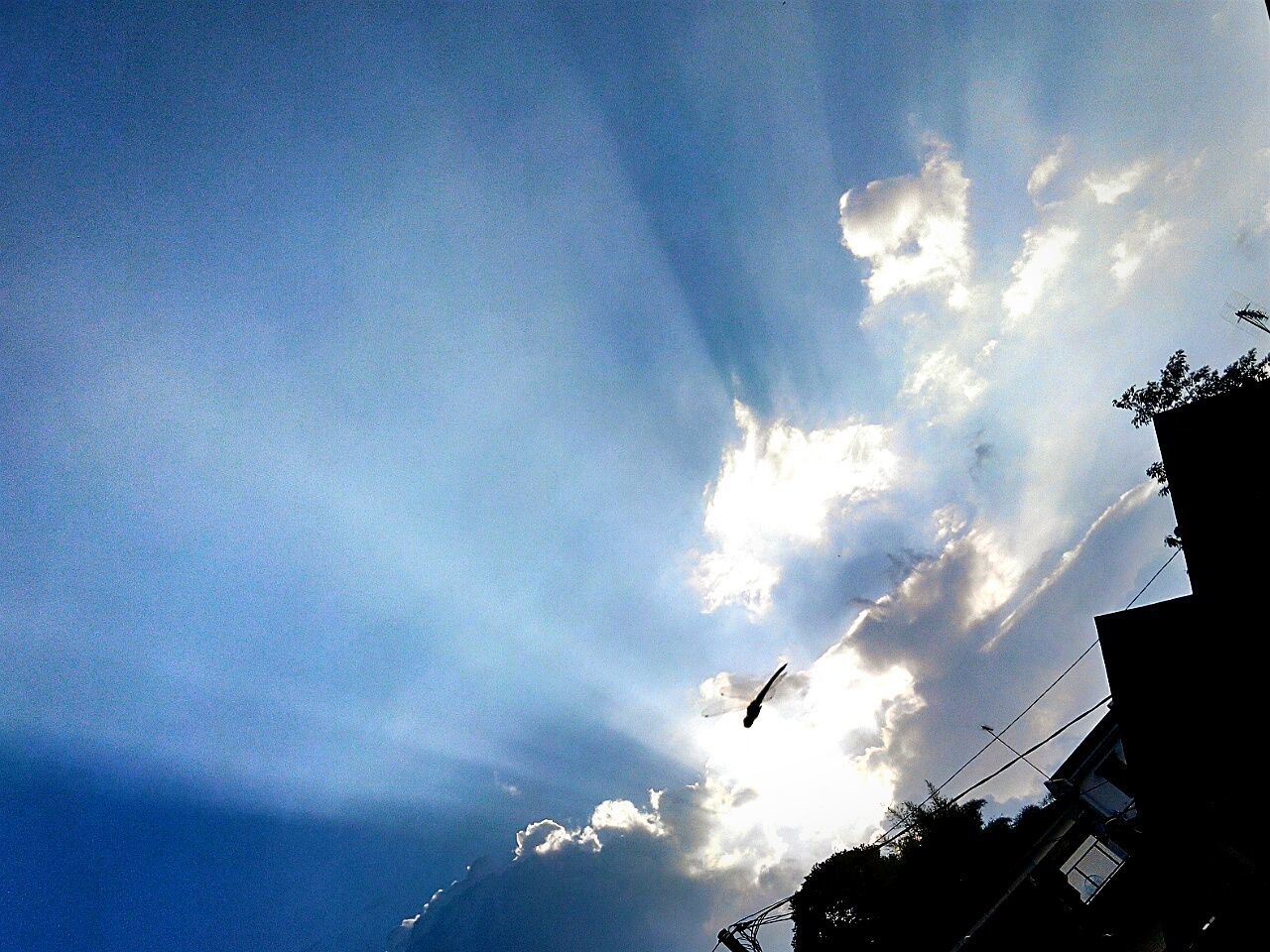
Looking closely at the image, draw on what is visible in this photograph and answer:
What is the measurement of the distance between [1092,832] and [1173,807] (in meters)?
18.7

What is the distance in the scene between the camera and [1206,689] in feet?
51.8

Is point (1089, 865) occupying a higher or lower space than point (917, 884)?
lower

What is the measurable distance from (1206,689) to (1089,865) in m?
22.0

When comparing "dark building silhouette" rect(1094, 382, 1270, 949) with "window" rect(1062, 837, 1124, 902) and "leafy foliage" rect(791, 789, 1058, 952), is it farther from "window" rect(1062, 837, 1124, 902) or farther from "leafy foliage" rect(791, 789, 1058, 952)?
"leafy foliage" rect(791, 789, 1058, 952)

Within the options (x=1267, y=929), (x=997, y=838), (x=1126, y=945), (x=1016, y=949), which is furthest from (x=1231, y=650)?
(x=997, y=838)

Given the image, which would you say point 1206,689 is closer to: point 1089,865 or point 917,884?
point 1089,865

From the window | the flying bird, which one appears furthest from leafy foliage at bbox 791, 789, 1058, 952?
the flying bird

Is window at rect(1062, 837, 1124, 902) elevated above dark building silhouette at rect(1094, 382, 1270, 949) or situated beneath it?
situated beneath

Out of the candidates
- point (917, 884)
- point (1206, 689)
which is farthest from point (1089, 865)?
point (1206, 689)

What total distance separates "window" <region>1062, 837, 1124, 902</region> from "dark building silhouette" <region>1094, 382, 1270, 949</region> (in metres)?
15.4

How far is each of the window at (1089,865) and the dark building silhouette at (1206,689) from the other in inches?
606

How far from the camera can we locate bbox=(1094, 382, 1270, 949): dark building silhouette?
1428cm

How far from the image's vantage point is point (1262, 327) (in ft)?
86.0

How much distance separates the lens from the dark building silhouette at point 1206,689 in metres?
14.3
